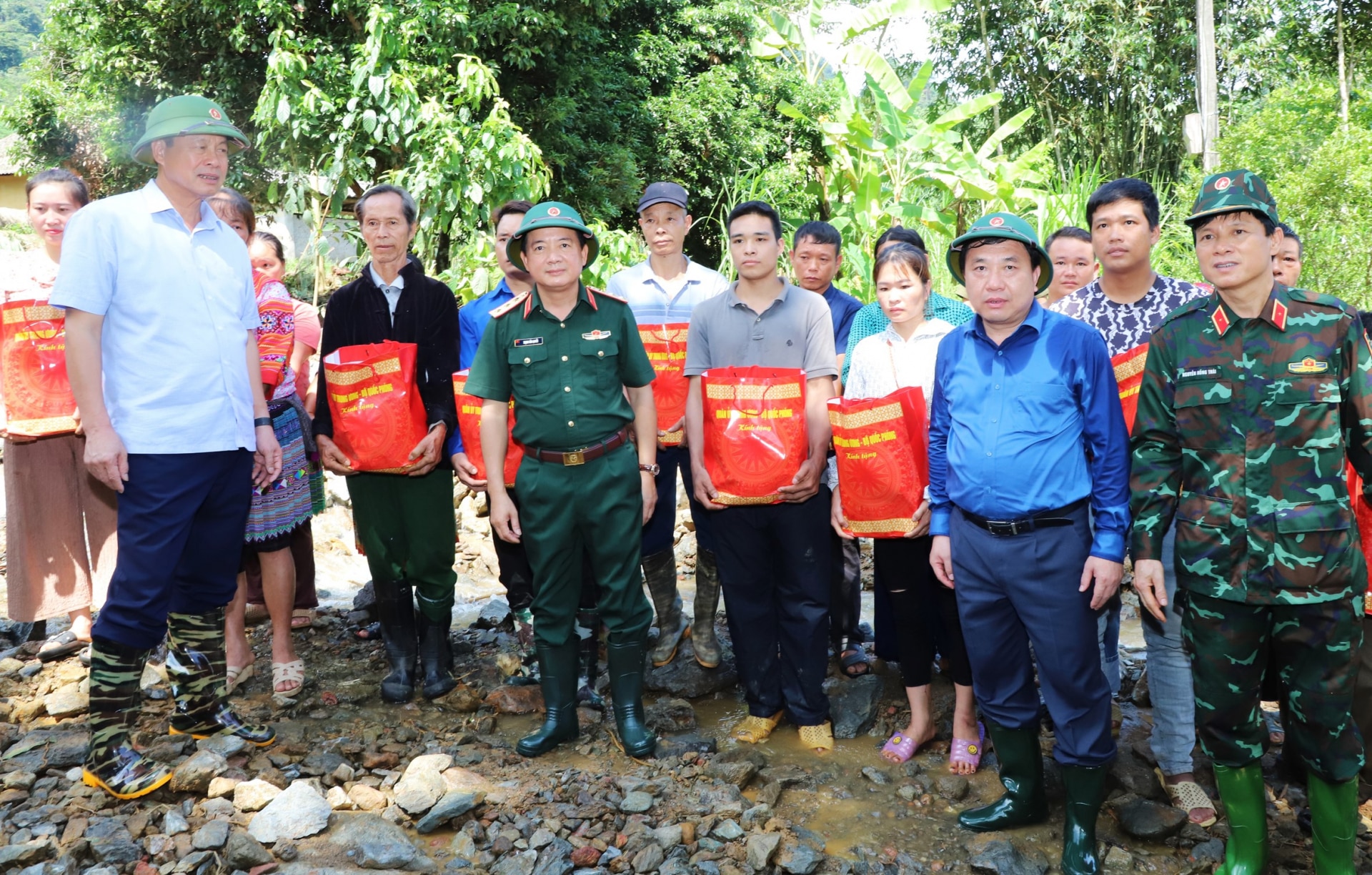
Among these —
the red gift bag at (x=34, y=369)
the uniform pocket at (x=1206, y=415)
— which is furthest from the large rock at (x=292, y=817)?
the uniform pocket at (x=1206, y=415)

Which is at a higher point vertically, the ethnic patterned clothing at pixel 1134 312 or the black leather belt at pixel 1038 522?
the ethnic patterned clothing at pixel 1134 312

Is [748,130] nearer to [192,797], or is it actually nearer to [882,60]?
[882,60]

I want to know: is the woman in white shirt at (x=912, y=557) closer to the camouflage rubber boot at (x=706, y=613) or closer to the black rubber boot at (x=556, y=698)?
the camouflage rubber boot at (x=706, y=613)

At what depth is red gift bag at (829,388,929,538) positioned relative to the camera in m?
3.38

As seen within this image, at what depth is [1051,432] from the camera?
2887 millimetres

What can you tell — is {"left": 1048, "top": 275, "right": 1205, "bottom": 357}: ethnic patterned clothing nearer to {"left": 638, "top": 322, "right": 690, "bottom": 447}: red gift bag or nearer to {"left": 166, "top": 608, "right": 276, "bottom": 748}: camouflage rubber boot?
{"left": 638, "top": 322, "right": 690, "bottom": 447}: red gift bag

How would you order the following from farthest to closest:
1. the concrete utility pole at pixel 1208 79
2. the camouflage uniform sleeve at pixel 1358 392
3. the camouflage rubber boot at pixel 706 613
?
1. the concrete utility pole at pixel 1208 79
2. the camouflage rubber boot at pixel 706 613
3. the camouflage uniform sleeve at pixel 1358 392

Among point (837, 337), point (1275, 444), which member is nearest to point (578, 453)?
point (837, 337)

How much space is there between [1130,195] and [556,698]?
2.83m

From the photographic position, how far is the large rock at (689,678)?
14.5 ft

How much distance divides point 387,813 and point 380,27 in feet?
29.0

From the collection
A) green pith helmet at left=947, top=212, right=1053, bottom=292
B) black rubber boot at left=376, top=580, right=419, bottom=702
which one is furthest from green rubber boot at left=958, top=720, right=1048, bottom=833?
black rubber boot at left=376, top=580, right=419, bottom=702

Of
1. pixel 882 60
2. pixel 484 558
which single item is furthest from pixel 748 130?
pixel 484 558

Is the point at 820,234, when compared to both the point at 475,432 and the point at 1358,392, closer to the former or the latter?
the point at 475,432
